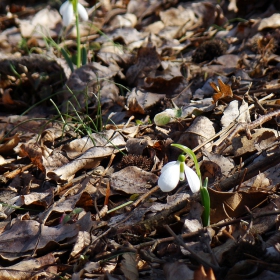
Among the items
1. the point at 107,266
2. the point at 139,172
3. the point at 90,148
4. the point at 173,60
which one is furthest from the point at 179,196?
the point at 173,60

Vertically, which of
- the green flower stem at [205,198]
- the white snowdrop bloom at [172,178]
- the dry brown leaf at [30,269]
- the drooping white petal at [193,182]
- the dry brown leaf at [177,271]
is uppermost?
the white snowdrop bloom at [172,178]

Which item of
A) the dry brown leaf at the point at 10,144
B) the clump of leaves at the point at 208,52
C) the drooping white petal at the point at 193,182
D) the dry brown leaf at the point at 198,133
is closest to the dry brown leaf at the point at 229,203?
the drooping white petal at the point at 193,182

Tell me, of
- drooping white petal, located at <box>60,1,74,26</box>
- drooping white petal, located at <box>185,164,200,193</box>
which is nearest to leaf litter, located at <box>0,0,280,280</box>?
drooping white petal, located at <box>185,164,200,193</box>

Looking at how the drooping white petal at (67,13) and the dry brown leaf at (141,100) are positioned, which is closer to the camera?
the dry brown leaf at (141,100)

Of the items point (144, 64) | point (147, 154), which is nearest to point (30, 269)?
point (147, 154)

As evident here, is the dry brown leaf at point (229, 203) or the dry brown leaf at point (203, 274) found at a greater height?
the dry brown leaf at point (203, 274)

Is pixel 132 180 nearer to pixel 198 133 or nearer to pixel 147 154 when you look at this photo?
pixel 147 154

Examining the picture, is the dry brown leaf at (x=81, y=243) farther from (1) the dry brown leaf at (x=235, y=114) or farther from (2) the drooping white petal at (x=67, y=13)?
(2) the drooping white petal at (x=67, y=13)

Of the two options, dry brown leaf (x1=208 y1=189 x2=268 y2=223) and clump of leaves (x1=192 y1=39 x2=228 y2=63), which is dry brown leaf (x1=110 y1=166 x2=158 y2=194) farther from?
clump of leaves (x1=192 y1=39 x2=228 y2=63)
